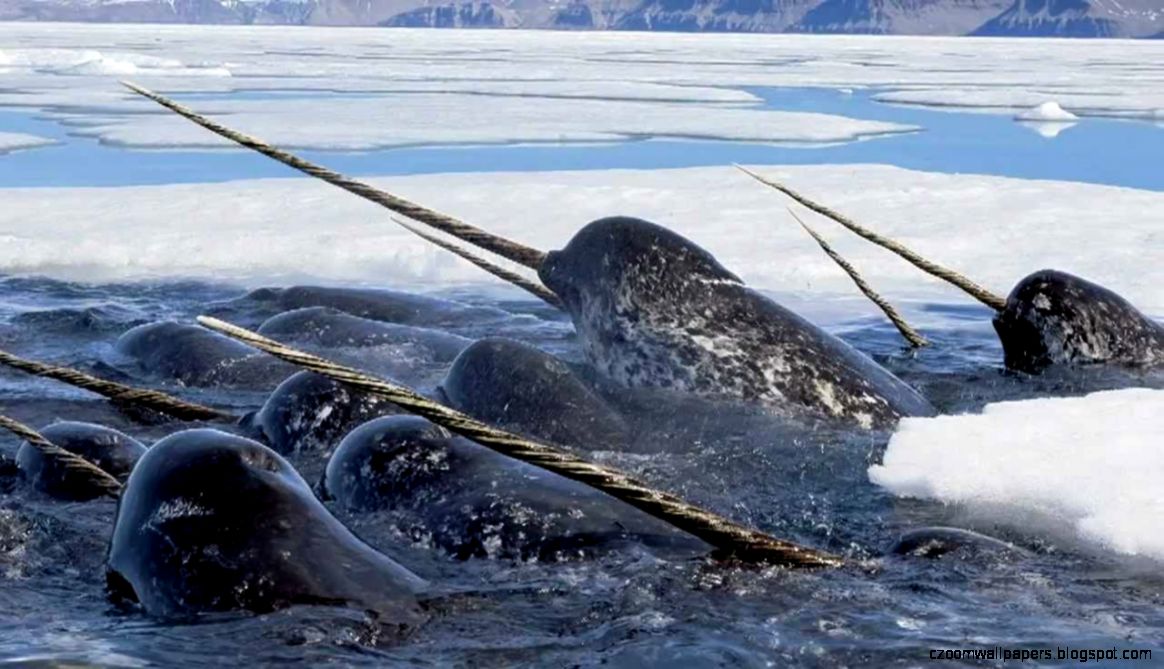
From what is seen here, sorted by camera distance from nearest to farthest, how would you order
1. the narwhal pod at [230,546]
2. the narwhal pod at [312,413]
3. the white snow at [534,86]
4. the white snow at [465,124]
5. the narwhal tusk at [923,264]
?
the narwhal pod at [230,546] → the narwhal pod at [312,413] → the narwhal tusk at [923,264] → the white snow at [465,124] → the white snow at [534,86]

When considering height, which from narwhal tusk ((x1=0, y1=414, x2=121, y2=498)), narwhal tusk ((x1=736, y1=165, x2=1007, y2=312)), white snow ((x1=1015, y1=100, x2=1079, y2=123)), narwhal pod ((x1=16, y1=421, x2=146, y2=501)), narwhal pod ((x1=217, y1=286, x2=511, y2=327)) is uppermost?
narwhal tusk ((x1=736, y1=165, x2=1007, y2=312))

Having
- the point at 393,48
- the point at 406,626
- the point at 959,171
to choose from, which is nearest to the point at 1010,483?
the point at 406,626

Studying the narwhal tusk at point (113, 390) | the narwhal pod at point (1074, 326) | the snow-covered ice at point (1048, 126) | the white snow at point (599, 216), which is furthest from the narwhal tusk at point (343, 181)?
the snow-covered ice at point (1048, 126)

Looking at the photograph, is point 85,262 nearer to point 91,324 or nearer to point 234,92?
point 91,324

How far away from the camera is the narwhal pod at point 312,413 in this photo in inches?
244

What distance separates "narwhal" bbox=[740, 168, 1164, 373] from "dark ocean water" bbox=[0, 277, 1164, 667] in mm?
1822

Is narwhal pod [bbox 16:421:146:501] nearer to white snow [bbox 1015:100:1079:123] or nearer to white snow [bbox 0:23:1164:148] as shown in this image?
white snow [bbox 0:23:1164:148]

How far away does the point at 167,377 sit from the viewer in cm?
805

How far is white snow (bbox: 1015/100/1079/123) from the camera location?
29.4 meters

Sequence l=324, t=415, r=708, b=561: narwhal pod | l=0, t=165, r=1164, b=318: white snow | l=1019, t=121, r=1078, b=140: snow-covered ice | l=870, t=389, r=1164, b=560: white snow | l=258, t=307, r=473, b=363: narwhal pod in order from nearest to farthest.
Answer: l=324, t=415, r=708, b=561: narwhal pod
l=870, t=389, r=1164, b=560: white snow
l=258, t=307, r=473, b=363: narwhal pod
l=0, t=165, r=1164, b=318: white snow
l=1019, t=121, r=1078, b=140: snow-covered ice

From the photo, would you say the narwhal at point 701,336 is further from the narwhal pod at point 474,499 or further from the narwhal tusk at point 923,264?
the narwhal pod at point 474,499

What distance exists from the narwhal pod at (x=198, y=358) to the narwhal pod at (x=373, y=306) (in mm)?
1408

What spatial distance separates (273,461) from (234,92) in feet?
103

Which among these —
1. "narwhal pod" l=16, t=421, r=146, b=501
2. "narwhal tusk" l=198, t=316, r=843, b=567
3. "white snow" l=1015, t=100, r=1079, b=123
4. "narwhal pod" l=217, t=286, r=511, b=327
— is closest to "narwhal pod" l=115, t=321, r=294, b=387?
"narwhal pod" l=217, t=286, r=511, b=327
